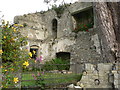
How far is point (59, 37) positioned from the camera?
12.0m

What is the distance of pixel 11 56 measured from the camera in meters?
2.95

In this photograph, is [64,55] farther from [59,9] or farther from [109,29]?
[109,29]

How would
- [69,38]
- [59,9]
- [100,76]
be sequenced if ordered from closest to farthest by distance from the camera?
[100,76]
[69,38]
[59,9]

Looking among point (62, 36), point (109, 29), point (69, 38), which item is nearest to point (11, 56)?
point (109, 29)

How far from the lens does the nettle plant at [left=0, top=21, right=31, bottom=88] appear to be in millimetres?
2742

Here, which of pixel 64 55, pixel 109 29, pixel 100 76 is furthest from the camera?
pixel 64 55

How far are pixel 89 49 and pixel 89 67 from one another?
4038 millimetres

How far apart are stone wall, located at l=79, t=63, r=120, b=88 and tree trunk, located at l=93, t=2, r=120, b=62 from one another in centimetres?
268

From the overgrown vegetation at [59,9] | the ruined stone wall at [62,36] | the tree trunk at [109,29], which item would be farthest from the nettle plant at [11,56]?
the overgrown vegetation at [59,9]

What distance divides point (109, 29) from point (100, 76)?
154 inches

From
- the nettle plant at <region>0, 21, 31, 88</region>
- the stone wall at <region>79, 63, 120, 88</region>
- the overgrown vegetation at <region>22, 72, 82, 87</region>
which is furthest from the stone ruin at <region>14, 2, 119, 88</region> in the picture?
the nettle plant at <region>0, 21, 31, 88</region>

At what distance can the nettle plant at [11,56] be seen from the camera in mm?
2742

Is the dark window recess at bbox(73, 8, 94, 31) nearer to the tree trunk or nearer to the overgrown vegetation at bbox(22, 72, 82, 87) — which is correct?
the tree trunk

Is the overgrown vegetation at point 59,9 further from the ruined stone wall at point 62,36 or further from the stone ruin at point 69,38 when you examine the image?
the ruined stone wall at point 62,36
